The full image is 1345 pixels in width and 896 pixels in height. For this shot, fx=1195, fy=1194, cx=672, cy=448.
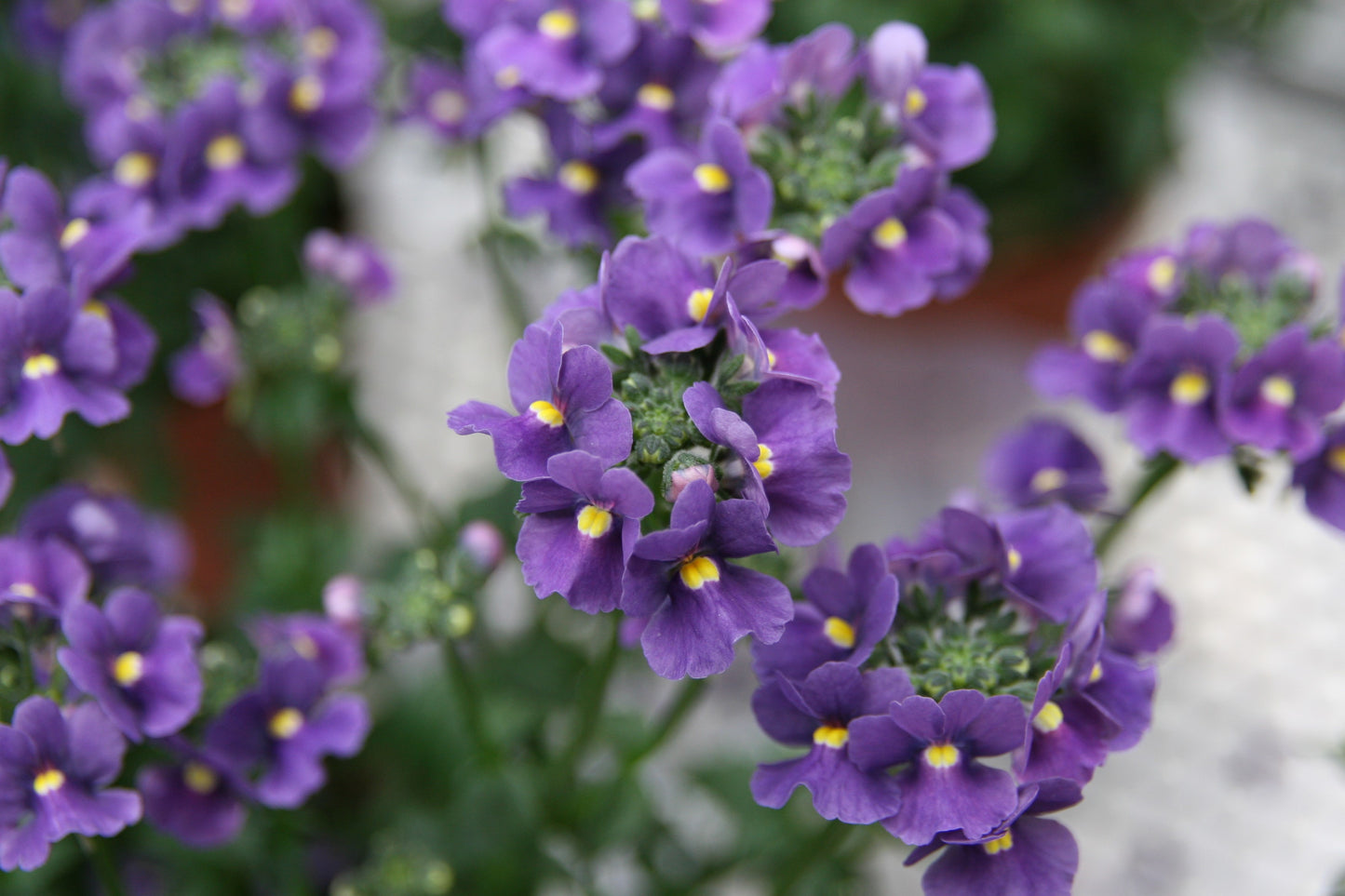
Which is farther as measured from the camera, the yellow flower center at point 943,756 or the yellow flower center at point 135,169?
the yellow flower center at point 135,169

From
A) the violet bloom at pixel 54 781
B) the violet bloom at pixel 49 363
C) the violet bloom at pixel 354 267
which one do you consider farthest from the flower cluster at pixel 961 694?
the violet bloom at pixel 354 267

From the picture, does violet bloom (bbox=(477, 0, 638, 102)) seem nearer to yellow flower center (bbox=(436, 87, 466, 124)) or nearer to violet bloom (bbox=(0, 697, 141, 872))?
yellow flower center (bbox=(436, 87, 466, 124))

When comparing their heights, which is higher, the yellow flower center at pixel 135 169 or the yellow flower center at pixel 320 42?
the yellow flower center at pixel 320 42

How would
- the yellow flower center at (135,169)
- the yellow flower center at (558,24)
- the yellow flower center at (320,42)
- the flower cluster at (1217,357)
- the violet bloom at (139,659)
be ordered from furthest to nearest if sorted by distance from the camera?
the yellow flower center at (320,42) < the yellow flower center at (135,169) < the yellow flower center at (558,24) < the flower cluster at (1217,357) < the violet bloom at (139,659)

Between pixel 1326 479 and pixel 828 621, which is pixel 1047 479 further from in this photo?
pixel 828 621

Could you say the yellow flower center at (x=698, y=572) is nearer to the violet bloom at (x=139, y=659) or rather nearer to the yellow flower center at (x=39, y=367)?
the violet bloom at (x=139, y=659)

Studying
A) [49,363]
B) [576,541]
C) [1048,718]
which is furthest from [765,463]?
[49,363]

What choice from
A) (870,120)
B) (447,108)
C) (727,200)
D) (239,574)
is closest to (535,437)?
(727,200)

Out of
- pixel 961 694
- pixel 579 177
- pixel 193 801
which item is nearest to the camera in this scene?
pixel 961 694
